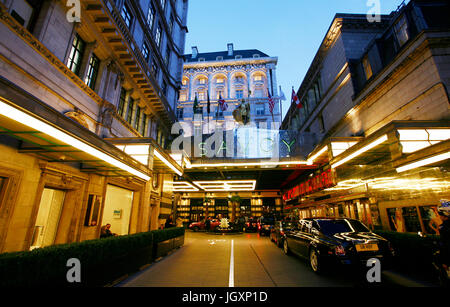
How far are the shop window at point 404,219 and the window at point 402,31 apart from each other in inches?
340

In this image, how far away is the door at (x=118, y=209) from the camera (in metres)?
11.5

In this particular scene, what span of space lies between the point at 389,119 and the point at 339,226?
734 cm

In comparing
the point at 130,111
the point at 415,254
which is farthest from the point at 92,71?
the point at 415,254

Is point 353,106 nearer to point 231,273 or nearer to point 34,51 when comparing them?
point 231,273

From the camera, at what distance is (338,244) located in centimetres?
598

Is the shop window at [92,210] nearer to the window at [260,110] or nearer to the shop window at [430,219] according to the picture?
the shop window at [430,219]

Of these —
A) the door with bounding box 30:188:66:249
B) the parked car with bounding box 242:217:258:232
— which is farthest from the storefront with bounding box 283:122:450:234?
the door with bounding box 30:188:66:249

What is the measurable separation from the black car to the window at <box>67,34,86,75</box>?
12.3 m

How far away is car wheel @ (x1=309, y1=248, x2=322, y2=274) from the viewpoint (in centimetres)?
642

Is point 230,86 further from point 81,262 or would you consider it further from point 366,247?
point 81,262

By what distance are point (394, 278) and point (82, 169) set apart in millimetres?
12173

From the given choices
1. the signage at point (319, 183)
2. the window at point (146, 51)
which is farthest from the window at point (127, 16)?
the signage at point (319, 183)

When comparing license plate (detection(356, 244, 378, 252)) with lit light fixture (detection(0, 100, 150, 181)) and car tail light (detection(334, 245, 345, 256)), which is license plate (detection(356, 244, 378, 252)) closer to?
car tail light (detection(334, 245, 345, 256))
